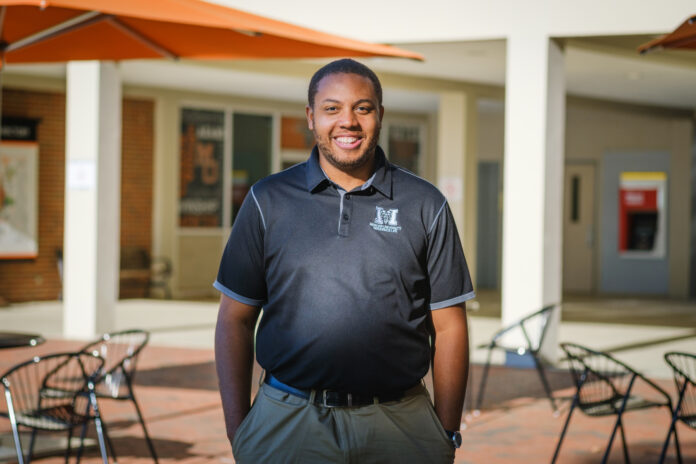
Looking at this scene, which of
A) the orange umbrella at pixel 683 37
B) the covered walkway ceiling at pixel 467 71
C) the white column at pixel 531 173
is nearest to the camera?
the orange umbrella at pixel 683 37

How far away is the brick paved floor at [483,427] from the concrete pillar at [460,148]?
628cm

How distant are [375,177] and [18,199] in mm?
13704

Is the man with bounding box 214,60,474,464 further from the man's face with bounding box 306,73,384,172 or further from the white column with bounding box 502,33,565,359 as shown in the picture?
the white column with bounding box 502,33,565,359

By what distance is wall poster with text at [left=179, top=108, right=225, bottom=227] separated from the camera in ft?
55.5

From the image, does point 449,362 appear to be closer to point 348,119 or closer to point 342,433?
point 342,433

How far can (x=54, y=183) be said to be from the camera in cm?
1570

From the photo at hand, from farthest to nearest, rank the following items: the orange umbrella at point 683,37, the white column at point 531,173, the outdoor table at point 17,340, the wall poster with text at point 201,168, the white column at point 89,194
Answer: the wall poster with text at point 201,168 < the white column at point 89,194 < the white column at point 531,173 < the outdoor table at point 17,340 < the orange umbrella at point 683,37

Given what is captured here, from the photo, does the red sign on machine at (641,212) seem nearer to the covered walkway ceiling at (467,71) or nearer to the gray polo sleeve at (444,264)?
the covered walkway ceiling at (467,71)

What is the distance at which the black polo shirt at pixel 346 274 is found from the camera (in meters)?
2.53

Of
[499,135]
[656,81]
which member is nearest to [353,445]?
[656,81]

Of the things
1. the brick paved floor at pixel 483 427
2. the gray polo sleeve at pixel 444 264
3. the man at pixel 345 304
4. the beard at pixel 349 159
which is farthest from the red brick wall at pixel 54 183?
the gray polo sleeve at pixel 444 264

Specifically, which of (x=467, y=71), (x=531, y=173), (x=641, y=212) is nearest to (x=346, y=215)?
(x=531, y=173)

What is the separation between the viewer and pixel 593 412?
17.9 ft

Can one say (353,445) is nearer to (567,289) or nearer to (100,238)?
(100,238)
